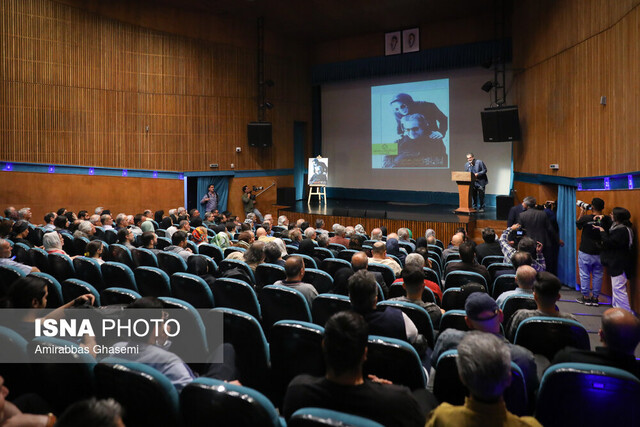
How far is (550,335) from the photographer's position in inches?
120

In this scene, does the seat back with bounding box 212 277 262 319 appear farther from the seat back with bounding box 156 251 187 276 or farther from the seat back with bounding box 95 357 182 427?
the seat back with bounding box 95 357 182 427

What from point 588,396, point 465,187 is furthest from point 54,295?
point 465,187

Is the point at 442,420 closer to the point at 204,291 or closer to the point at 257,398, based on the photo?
the point at 257,398

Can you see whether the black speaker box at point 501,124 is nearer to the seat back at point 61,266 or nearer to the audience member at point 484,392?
the seat back at point 61,266

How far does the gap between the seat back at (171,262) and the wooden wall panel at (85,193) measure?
7.87 meters

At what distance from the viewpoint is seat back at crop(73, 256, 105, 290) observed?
518 centimetres

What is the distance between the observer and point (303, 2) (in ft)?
47.6

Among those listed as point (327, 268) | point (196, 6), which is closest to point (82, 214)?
point (327, 268)

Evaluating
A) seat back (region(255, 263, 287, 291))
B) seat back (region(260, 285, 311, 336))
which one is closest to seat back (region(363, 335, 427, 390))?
seat back (region(260, 285, 311, 336))

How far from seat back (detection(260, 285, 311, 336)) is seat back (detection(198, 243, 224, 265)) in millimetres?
2688

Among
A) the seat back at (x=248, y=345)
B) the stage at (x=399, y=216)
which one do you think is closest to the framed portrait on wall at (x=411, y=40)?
the stage at (x=399, y=216)

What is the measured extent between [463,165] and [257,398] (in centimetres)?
1485

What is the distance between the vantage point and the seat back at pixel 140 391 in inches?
89.0

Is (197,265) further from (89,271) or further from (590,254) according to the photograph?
(590,254)
